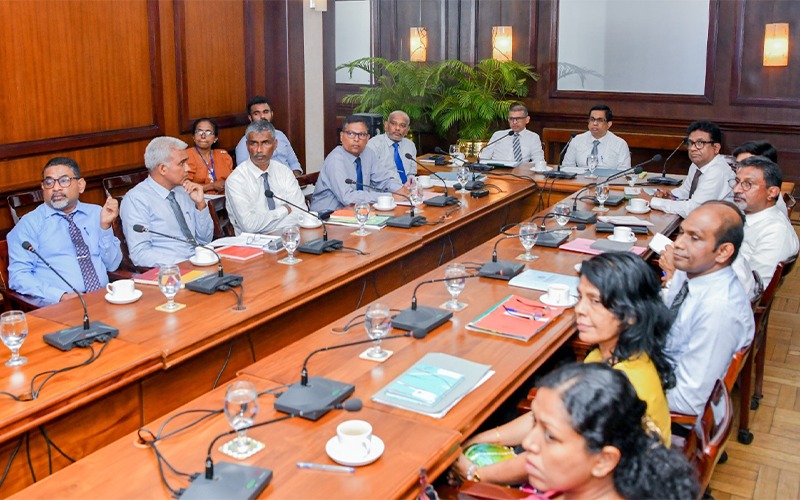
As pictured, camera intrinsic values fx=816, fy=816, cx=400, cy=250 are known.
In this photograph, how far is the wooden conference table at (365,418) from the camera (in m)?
1.81

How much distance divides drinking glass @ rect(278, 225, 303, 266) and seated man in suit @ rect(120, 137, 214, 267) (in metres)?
0.74

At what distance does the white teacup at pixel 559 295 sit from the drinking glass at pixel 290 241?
1.12 meters

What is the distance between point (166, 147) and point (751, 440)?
3.03 metres

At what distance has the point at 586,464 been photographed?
1.59 m

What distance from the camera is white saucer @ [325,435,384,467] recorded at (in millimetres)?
1884

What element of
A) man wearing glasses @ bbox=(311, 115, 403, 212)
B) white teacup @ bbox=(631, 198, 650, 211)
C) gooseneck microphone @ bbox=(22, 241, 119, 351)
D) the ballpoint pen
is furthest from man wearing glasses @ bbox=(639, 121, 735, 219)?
the ballpoint pen

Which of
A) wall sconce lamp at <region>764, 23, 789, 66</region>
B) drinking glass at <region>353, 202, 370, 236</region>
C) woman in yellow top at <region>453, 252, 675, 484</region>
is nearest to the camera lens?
woman in yellow top at <region>453, 252, 675, 484</region>

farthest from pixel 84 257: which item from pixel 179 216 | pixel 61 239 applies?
pixel 179 216

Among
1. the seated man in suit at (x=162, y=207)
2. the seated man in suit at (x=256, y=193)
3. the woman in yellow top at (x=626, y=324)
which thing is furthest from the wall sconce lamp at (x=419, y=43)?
the woman in yellow top at (x=626, y=324)

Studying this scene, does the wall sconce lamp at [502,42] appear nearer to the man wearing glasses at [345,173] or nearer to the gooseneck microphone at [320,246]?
the man wearing glasses at [345,173]

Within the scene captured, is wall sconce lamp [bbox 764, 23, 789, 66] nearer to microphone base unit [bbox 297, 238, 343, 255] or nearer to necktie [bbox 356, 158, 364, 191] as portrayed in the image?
necktie [bbox 356, 158, 364, 191]

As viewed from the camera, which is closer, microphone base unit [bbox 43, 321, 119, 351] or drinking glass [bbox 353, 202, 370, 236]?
microphone base unit [bbox 43, 321, 119, 351]

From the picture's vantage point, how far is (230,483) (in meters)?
1.76

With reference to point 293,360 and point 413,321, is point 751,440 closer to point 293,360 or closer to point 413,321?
point 413,321
